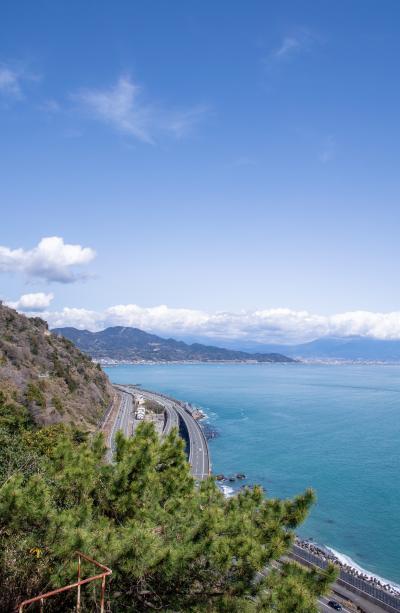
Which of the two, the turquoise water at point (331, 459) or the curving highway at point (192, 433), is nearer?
the turquoise water at point (331, 459)

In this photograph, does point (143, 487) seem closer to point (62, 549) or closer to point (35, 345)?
point (62, 549)

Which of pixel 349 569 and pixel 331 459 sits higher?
pixel 331 459

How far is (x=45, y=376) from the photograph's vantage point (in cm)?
4406

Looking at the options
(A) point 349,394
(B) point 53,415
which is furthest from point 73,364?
(A) point 349,394

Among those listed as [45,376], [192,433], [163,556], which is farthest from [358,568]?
[45,376]

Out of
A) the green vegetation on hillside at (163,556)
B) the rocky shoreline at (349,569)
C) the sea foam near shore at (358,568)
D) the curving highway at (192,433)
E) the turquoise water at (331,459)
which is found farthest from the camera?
the curving highway at (192,433)

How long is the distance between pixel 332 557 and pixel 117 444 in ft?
74.0

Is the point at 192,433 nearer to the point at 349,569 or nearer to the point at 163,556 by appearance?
the point at 349,569

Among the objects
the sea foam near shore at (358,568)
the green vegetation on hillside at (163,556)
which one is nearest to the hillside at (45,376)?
the sea foam near shore at (358,568)

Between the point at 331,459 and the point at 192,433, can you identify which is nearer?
the point at 331,459

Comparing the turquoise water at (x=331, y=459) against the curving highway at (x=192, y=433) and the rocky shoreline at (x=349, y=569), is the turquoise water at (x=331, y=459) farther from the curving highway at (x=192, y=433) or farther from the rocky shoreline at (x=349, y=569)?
the curving highway at (x=192, y=433)

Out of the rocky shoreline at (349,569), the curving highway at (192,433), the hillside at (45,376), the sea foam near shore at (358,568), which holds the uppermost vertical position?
the hillside at (45,376)

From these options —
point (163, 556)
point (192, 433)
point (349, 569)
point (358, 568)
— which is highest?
point (163, 556)

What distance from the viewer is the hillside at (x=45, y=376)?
3288cm
